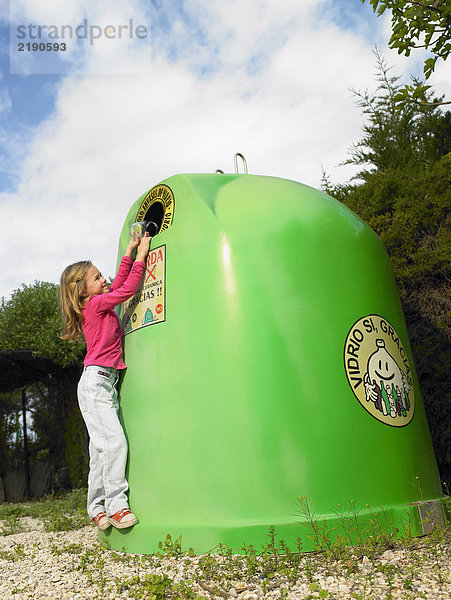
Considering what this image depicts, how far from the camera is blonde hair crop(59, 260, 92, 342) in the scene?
4.61 meters

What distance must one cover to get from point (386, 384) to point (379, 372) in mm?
106

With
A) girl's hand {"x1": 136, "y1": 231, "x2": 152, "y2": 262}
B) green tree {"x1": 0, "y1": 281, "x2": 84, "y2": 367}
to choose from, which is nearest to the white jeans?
girl's hand {"x1": 136, "y1": 231, "x2": 152, "y2": 262}

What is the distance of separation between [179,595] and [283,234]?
2472 mm

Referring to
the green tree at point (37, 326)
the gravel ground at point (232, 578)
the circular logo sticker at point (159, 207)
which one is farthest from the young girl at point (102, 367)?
the green tree at point (37, 326)

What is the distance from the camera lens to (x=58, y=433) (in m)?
11.4

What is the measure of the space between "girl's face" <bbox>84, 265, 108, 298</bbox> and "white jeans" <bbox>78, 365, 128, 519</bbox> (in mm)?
625

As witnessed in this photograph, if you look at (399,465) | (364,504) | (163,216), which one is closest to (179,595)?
(364,504)

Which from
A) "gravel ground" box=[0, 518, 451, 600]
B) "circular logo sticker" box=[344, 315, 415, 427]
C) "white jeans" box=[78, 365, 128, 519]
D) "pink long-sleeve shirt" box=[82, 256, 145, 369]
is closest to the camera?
"gravel ground" box=[0, 518, 451, 600]

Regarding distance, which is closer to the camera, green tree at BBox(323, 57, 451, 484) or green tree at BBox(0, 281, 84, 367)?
green tree at BBox(323, 57, 451, 484)

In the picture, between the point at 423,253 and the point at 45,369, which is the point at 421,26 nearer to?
the point at 423,253

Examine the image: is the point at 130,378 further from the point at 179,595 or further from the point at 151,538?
the point at 179,595

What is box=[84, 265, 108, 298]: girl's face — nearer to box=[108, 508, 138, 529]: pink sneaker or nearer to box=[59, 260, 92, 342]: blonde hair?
box=[59, 260, 92, 342]: blonde hair

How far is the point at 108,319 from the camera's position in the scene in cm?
455

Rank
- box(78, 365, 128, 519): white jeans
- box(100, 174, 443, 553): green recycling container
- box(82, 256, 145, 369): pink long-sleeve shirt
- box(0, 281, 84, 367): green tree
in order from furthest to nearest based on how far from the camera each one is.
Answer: box(0, 281, 84, 367): green tree, box(82, 256, 145, 369): pink long-sleeve shirt, box(78, 365, 128, 519): white jeans, box(100, 174, 443, 553): green recycling container
